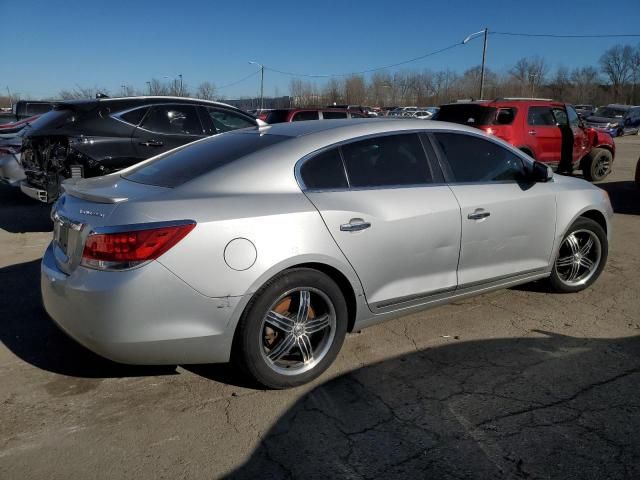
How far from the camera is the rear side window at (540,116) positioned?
36.4 feet

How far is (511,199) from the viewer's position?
13.5 ft

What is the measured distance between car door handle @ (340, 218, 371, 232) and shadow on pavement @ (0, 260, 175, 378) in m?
1.41

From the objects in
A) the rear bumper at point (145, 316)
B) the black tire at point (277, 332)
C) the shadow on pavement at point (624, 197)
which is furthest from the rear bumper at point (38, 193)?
the shadow on pavement at point (624, 197)

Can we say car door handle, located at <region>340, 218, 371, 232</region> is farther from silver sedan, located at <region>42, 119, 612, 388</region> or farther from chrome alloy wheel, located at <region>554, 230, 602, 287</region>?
chrome alloy wheel, located at <region>554, 230, 602, 287</region>

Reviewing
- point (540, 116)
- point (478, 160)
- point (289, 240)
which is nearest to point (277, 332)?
point (289, 240)

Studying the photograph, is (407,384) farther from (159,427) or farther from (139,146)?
(139,146)

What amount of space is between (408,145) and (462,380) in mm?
1617

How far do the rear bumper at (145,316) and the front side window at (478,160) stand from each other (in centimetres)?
201

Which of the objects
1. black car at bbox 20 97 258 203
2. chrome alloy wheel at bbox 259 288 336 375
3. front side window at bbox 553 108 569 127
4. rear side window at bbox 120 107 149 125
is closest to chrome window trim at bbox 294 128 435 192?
chrome alloy wheel at bbox 259 288 336 375

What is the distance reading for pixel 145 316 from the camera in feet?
9.05

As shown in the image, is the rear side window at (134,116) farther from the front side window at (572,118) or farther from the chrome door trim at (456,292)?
the front side window at (572,118)

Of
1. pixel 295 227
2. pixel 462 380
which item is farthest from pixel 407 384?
pixel 295 227

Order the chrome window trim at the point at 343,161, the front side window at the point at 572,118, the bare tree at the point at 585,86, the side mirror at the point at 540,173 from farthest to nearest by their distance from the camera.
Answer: the bare tree at the point at 585,86 < the front side window at the point at 572,118 < the side mirror at the point at 540,173 < the chrome window trim at the point at 343,161

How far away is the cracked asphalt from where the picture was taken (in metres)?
2.54
